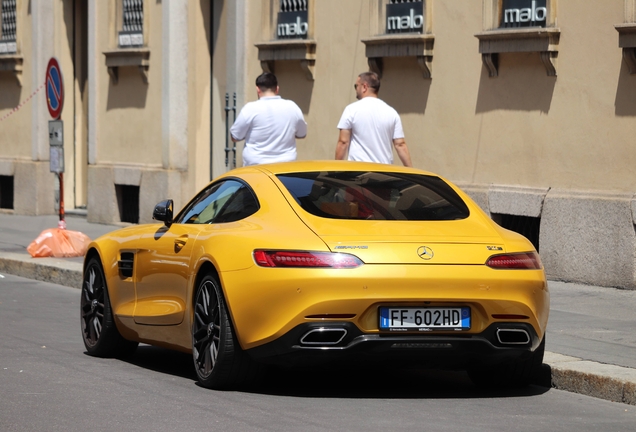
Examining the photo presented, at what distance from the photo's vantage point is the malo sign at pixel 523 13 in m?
13.3

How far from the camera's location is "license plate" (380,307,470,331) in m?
7.11

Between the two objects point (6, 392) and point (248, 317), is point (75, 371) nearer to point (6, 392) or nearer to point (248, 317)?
point (6, 392)

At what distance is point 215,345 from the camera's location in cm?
758

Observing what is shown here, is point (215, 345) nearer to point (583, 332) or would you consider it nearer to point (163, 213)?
point (163, 213)

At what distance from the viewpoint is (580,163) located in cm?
1291

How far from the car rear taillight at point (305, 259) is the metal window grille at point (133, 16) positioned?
1407cm

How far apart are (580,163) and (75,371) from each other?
20.1ft

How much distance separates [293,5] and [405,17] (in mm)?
2576

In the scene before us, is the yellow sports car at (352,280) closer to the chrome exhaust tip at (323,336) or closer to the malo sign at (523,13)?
the chrome exhaust tip at (323,336)

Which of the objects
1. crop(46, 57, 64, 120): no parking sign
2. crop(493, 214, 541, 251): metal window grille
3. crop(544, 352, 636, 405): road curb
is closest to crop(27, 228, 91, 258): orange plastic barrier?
crop(46, 57, 64, 120): no parking sign

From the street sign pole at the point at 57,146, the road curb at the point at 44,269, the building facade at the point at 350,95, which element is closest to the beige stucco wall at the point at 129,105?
the building facade at the point at 350,95

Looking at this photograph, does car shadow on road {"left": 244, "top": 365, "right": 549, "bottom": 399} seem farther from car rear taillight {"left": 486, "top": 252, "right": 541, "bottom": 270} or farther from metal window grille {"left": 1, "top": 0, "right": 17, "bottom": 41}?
metal window grille {"left": 1, "top": 0, "right": 17, "bottom": 41}

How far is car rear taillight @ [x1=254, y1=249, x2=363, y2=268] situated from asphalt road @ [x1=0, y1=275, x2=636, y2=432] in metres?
0.72

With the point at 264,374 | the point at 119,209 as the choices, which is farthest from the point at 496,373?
the point at 119,209
